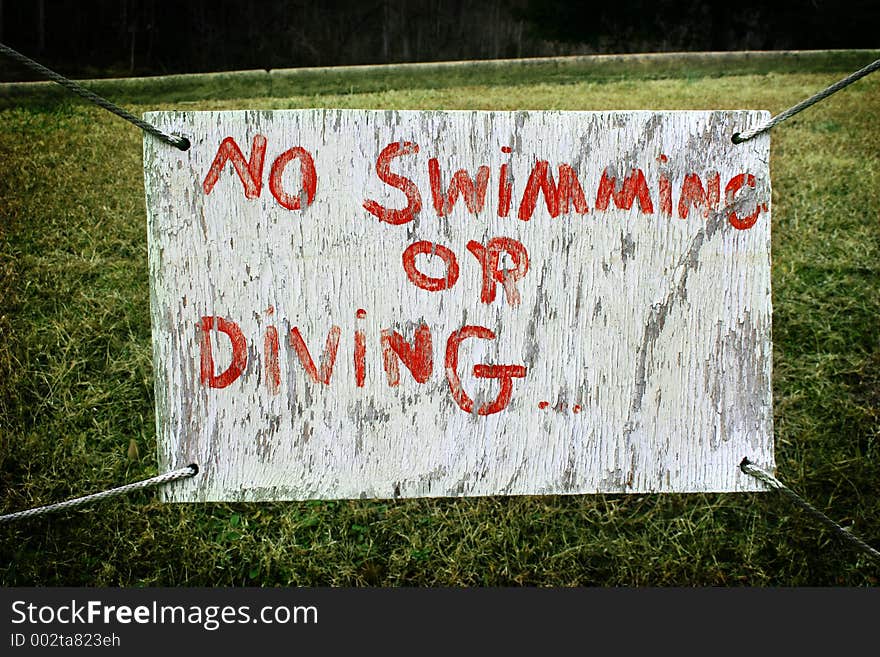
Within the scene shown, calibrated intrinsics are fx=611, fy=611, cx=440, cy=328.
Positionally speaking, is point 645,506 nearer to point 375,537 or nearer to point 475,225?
point 375,537

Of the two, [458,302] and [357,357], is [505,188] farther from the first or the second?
[357,357]

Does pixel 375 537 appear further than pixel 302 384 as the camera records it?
Yes

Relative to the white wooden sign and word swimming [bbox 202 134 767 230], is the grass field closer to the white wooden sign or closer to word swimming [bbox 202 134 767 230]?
the white wooden sign

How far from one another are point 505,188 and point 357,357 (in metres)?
0.30

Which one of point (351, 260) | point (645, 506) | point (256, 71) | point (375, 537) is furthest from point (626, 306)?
point (256, 71)

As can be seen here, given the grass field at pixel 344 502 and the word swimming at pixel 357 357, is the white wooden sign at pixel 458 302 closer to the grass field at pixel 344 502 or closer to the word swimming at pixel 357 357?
the word swimming at pixel 357 357

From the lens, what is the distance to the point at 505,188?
0.80m

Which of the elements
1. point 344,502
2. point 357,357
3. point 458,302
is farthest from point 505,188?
point 344,502

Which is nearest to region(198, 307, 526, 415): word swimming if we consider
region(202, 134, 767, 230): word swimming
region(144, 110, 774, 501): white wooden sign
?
region(144, 110, 774, 501): white wooden sign

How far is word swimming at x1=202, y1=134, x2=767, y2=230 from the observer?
791 millimetres

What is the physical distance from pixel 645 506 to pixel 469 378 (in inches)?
20.9

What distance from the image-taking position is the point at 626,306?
83 cm

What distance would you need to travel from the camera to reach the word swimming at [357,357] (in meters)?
0.81

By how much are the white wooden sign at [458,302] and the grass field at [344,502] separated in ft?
1.00
